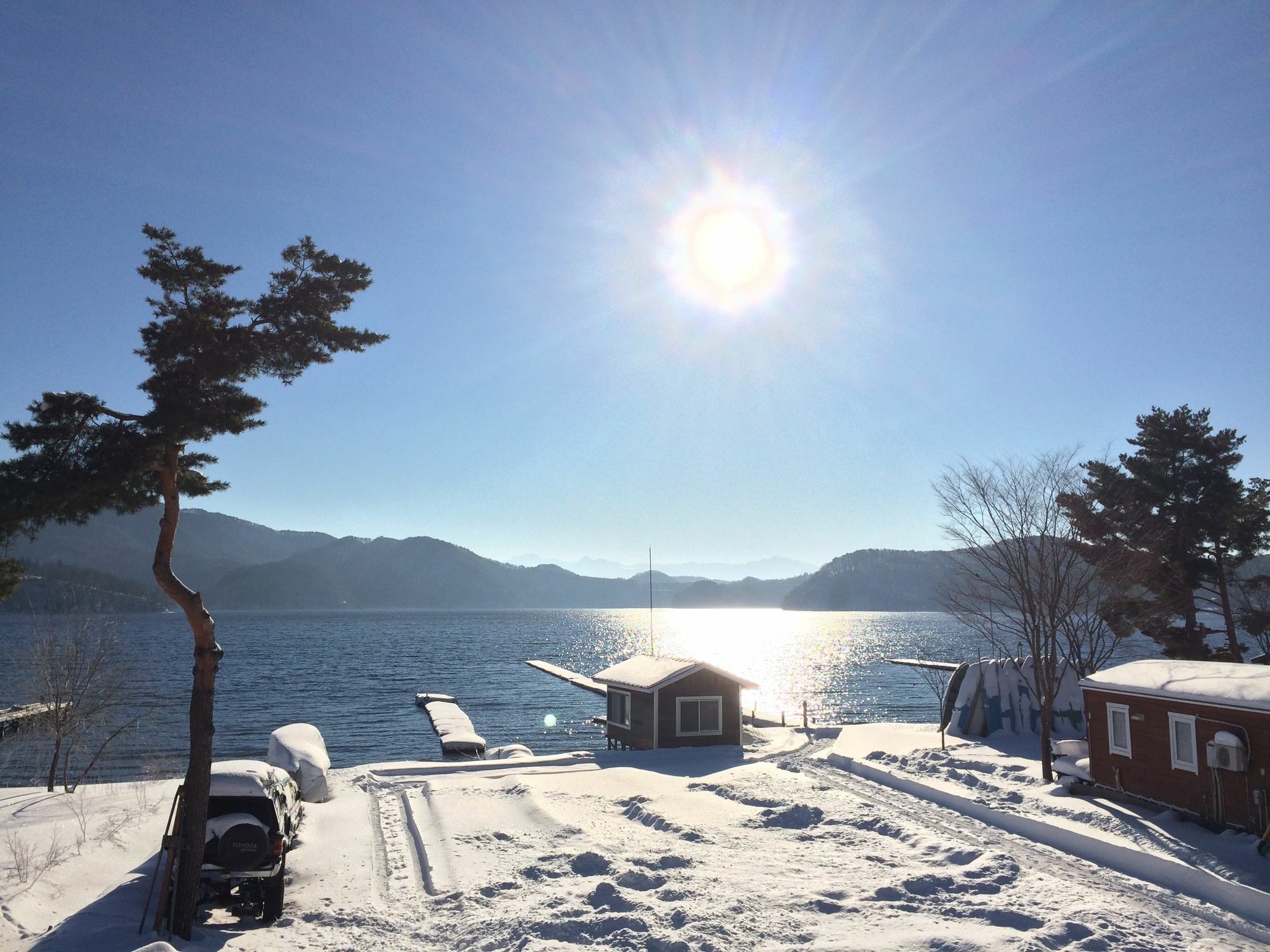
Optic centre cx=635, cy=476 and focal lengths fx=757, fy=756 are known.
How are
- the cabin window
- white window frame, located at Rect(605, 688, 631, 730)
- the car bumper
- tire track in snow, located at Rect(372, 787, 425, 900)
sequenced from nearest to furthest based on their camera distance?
the car bumper < tire track in snow, located at Rect(372, 787, 425, 900) < white window frame, located at Rect(605, 688, 631, 730) < the cabin window

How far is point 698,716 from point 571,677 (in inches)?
2330

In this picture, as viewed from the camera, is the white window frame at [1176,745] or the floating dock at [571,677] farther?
the floating dock at [571,677]

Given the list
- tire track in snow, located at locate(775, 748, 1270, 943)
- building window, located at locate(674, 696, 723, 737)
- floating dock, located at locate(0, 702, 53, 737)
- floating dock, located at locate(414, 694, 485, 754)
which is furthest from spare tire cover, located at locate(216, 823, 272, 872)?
floating dock, located at locate(0, 702, 53, 737)

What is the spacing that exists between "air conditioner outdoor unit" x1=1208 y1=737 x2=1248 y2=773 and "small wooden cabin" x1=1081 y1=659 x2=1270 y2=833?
0.01 m

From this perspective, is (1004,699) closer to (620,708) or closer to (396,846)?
(620,708)

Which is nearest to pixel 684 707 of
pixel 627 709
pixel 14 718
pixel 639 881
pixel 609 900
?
pixel 627 709

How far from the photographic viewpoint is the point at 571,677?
8762cm

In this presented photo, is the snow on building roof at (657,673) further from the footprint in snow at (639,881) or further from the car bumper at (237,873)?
the car bumper at (237,873)

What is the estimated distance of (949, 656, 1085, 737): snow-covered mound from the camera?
30.2 metres

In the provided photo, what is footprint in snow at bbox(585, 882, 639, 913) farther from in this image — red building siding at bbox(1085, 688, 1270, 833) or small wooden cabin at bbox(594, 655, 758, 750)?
small wooden cabin at bbox(594, 655, 758, 750)

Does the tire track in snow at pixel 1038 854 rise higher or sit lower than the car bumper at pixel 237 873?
lower

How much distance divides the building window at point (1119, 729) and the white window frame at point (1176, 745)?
49.9 inches

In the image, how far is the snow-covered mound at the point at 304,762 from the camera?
21359mm

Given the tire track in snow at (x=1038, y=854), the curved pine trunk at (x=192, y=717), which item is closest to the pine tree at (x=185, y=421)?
the curved pine trunk at (x=192, y=717)
